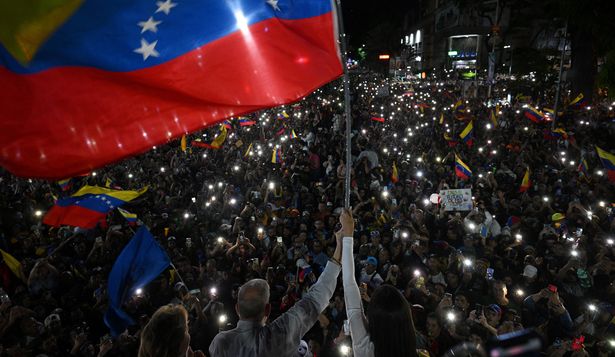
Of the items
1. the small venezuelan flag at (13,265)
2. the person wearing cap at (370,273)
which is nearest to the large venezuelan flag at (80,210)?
the small venezuelan flag at (13,265)

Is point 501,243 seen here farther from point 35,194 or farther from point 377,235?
point 35,194

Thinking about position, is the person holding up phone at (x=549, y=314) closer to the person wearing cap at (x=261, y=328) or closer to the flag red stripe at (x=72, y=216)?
the person wearing cap at (x=261, y=328)

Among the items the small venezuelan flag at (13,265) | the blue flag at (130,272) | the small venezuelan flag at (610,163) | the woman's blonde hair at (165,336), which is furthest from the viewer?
the small venezuelan flag at (610,163)

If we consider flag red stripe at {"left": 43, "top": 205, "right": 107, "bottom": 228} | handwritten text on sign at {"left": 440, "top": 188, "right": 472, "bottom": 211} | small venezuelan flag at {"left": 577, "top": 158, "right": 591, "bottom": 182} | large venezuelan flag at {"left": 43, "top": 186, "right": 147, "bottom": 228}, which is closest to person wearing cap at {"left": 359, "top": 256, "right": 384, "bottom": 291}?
handwritten text on sign at {"left": 440, "top": 188, "right": 472, "bottom": 211}

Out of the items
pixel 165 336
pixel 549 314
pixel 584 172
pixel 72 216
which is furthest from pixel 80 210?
pixel 584 172

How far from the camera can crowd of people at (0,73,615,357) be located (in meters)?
4.92

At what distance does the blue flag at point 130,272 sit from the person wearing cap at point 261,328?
127 inches

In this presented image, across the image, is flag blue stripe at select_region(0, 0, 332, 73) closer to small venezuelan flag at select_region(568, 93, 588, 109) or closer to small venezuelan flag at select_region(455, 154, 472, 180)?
small venezuelan flag at select_region(455, 154, 472, 180)

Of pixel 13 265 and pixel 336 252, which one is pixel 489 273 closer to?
pixel 336 252

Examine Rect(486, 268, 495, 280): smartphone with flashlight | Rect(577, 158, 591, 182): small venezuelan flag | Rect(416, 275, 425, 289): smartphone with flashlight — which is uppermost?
Rect(416, 275, 425, 289): smartphone with flashlight

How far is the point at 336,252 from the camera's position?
2.79 m

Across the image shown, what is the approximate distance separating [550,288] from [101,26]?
19.3 feet

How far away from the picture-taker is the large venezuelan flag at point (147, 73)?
2.62 metres

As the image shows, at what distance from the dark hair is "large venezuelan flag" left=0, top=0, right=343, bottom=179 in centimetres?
167
